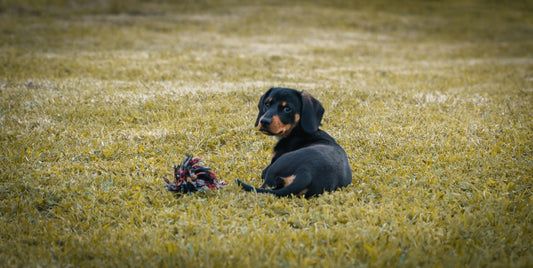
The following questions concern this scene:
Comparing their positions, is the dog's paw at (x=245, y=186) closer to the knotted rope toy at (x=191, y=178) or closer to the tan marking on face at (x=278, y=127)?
the knotted rope toy at (x=191, y=178)

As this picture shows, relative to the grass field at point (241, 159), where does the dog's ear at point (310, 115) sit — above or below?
above

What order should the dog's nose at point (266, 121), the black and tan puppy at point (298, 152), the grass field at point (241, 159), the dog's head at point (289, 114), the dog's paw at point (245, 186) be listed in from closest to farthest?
the grass field at point (241, 159)
the black and tan puppy at point (298, 152)
the dog's paw at point (245, 186)
the dog's nose at point (266, 121)
the dog's head at point (289, 114)

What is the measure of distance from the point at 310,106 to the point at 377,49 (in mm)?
19109

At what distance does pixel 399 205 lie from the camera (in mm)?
4902

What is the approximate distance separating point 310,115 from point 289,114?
1.00ft

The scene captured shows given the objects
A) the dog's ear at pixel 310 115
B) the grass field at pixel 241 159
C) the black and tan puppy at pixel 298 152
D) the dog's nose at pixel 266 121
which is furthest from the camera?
the dog's ear at pixel 310 115

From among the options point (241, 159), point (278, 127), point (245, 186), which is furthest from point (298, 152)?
point (241, 159)

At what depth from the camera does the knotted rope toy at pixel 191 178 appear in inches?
198

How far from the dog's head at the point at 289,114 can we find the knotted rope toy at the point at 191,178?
992 millimetres

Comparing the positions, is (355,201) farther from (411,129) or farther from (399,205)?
(411,129)

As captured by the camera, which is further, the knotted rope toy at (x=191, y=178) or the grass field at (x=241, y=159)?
the knotted rope toy at (x=191, y=178)

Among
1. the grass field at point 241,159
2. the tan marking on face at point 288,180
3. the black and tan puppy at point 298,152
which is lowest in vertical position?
the grass field at point 241,159

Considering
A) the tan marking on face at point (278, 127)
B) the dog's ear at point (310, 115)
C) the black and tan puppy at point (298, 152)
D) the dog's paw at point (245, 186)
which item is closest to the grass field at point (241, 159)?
the dog's paw at point (245, 186)

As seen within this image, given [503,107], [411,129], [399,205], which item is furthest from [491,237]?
[503,107]
